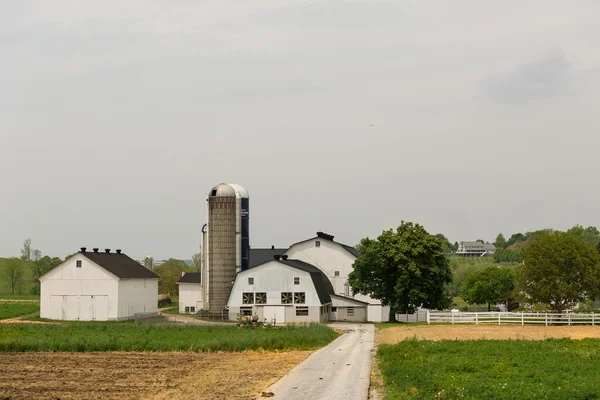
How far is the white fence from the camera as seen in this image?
6762 centimetres

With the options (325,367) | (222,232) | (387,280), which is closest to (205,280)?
(222,232)

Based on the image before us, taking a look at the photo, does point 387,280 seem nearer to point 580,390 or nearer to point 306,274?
point 306,274

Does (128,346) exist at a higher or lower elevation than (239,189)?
lower

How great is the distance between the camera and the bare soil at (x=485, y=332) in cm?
5200

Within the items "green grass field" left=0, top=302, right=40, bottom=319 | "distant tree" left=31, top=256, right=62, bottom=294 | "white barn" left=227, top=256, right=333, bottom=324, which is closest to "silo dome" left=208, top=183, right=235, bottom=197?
"white barn" left=227, top=256, right=333, bottom=324

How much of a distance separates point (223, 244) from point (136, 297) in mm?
10128

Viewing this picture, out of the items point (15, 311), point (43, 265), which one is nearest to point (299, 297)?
point (15, 311)

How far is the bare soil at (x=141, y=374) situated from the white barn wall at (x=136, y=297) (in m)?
37.2

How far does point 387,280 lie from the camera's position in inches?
2923

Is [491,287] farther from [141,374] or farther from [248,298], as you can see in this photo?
[141,374]

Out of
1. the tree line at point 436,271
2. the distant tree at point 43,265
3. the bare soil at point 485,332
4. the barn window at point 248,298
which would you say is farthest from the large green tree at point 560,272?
the distant tree at point 43,265

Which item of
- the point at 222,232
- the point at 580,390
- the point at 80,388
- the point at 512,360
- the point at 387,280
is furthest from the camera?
the point at 222,232

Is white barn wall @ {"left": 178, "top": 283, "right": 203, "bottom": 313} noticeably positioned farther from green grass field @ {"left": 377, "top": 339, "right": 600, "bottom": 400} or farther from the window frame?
green grass field @ {"left": 377, "top": 339, "right": 600, "bottom": 400}

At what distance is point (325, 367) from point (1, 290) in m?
145
